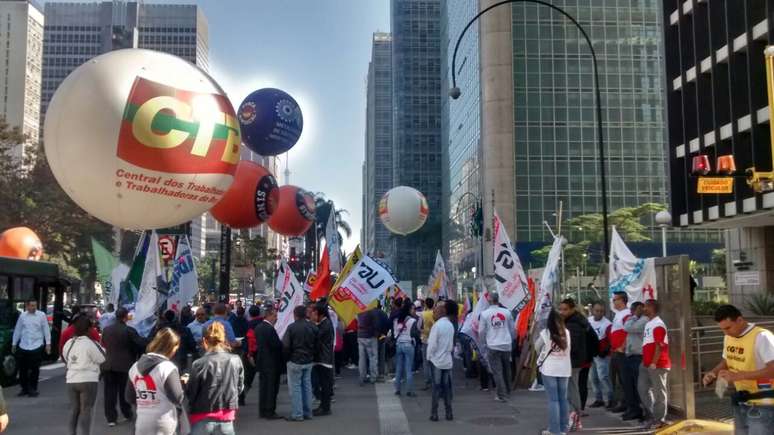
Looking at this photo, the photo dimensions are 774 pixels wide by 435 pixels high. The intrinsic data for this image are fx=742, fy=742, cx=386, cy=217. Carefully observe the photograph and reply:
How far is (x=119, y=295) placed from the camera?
1794 centimetres

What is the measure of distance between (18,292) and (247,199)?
6646 mm

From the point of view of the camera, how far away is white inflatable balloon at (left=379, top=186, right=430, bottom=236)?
86.4 feet

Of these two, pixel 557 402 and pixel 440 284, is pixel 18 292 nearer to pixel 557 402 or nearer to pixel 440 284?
pixel 440 284

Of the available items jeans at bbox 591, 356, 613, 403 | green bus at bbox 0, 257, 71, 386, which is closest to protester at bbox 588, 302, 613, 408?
jeans at bbox 591, 356, 613, 403

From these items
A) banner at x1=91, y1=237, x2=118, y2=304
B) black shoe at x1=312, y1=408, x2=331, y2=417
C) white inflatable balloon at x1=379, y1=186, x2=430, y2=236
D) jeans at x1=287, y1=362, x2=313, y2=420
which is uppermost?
white inflatable balloon at x1=379, y1=186, x2=430, y2=236

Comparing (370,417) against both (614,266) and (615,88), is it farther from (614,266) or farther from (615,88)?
(615,88)

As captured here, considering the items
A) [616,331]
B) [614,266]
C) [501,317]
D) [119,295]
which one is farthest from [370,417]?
[119,295]

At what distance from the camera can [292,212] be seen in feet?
60.5

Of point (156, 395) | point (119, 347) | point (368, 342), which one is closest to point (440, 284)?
point (368, 342)

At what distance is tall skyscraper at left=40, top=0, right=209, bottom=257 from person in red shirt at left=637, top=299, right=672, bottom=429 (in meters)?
147

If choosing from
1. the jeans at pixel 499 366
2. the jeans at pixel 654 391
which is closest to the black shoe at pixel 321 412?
the jeans at pixel 499 366

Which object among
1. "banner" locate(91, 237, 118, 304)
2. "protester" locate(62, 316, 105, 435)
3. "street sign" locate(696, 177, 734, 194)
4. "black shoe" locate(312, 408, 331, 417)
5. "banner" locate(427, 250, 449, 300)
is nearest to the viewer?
"protester" locate(62, 316, 105, 435)

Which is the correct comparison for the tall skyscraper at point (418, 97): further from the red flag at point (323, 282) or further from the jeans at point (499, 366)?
the jeans at point (499, 366)

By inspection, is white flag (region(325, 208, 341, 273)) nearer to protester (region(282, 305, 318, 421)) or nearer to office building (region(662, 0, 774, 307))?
protester (region(282, 305, 318, 421))
